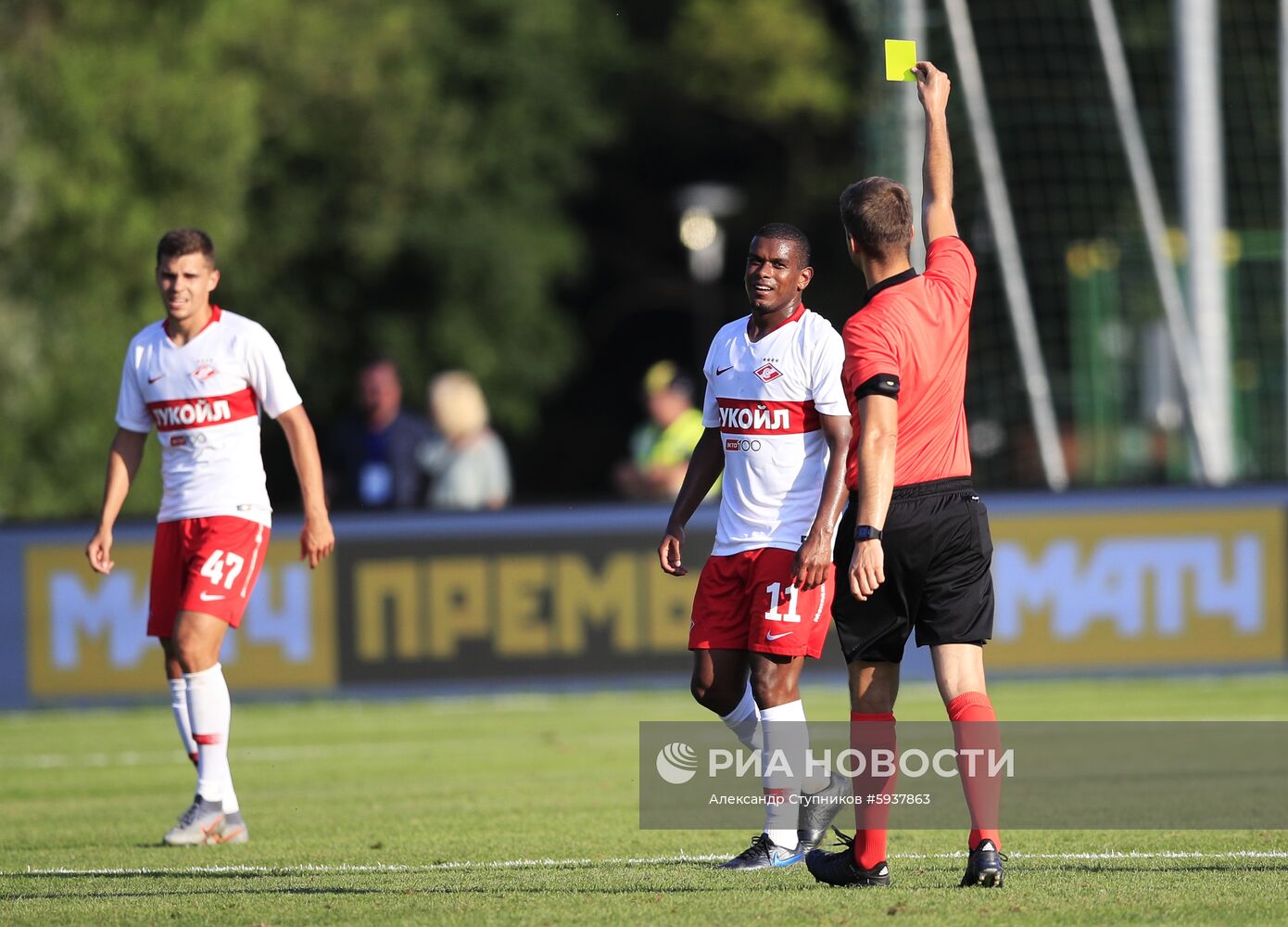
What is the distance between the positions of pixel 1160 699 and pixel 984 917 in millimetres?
9114

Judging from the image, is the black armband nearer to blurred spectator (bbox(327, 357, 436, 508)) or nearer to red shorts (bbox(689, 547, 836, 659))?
red shorts (bbox(689, 547, 836, 659))

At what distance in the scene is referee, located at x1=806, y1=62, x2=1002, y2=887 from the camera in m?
6.68

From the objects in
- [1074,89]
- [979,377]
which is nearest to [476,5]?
[1074,89]

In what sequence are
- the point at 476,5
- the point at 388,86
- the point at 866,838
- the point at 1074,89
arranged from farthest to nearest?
the point at 476,5
the point at 388,86
the point at 1074,89
the point at 866,838

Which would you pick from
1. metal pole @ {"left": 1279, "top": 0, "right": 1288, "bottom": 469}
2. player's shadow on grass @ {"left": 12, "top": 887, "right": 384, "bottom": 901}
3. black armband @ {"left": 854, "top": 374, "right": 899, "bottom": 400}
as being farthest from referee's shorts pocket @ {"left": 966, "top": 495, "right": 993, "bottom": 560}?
metal pole @ {"left": 1279, "top": 0, "right": 1288, "bottom": 469}

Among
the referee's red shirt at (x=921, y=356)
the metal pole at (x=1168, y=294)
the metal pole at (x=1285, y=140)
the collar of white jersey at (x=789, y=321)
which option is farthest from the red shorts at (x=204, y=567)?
the metal pole at (x=1285, y=140)

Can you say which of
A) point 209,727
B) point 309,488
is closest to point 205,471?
point 309,488

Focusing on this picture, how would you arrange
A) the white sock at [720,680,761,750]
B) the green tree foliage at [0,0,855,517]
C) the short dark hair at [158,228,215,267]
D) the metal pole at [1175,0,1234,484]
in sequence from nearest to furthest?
1. the white sock at [720,680,761,750]
2. the short dark hair at [158,228,215,267]
3. the metal pole at [1175,0,1234,484]
4. the green tree foliage at [0,0,855,517]

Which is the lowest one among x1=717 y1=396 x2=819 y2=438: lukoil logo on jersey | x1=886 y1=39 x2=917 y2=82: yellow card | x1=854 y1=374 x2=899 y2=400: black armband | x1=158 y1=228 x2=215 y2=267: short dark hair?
x1=717 y1=396 x2=819 y2=438: lukoil logo on jersey

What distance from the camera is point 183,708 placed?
9.41m

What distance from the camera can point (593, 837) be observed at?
872 cm

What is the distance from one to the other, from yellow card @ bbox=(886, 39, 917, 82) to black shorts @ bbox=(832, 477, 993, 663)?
151cm

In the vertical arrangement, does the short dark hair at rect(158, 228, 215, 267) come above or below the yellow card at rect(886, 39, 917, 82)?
below

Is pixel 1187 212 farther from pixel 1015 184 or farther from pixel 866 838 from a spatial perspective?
pixel 866 838
